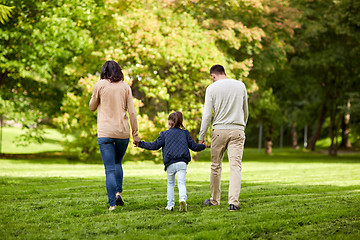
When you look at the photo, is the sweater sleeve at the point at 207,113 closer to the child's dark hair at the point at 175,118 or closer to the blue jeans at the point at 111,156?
the child's dark hair at the point at 175,118

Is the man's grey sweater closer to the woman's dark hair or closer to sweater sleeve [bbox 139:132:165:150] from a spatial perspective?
sweater sleeve [bbox 139:132:165:150]

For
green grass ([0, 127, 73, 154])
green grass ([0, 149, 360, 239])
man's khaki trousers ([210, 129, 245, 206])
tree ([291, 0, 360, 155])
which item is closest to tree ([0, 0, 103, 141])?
green grass ([0, 127, 73, 154])

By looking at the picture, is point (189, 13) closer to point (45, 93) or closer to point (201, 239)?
point (45, 93)

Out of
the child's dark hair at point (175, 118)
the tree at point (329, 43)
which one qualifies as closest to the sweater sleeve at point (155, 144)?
the child's dark hair at point (175, 118)

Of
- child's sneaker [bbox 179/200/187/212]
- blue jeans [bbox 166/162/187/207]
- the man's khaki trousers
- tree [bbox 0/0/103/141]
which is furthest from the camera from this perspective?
tree [bbox 0/0/103/141]

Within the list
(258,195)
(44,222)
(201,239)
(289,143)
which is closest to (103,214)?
(44,222)

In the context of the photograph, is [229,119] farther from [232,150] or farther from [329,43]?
[329,43]

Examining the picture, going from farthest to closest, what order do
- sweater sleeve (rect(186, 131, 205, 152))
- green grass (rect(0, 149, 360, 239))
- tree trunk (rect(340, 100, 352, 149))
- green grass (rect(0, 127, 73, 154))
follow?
green grass (rect(0, 127, 73, 154)) → tree trunk (rect(340, 100, 352, 149)) → sweater sleeve (rect(186, 131, 205, 152)) → green grass (rect(0, 149, 360, 239))

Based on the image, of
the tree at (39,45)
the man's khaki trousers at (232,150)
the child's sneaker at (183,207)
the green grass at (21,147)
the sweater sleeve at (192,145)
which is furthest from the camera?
the green grass at (21,147)

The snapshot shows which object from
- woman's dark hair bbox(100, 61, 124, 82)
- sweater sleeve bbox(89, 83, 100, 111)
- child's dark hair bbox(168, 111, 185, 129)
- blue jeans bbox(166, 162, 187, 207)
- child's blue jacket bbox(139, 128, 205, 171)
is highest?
woman's dark hair bbox(100, 61, 124, 82)

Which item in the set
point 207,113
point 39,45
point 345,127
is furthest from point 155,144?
point 345,127

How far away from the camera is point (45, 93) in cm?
2220

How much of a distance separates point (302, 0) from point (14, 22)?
16.7m

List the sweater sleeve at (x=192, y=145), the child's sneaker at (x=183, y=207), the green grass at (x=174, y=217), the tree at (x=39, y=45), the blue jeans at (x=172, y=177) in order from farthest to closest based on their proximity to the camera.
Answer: the tree at (x=39, y=45), the sweater sleeve at (x=192, y=145), the blue jeans at (x=172, y=177), the child's sneaker at (x=183, y=207), the green grass at (x=174, y=217)
